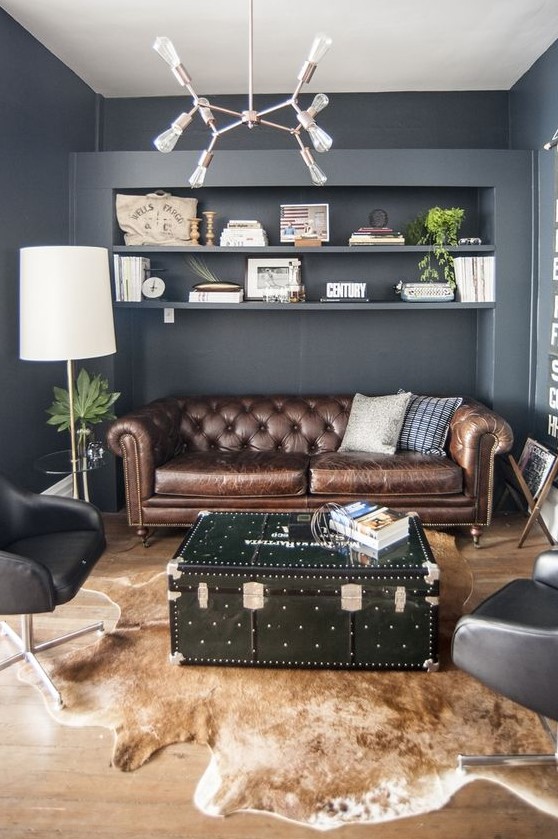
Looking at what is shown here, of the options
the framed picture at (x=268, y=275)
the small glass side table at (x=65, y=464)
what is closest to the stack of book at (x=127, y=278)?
the framed picture at (x=268, y=275)

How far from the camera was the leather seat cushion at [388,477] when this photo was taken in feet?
12.7

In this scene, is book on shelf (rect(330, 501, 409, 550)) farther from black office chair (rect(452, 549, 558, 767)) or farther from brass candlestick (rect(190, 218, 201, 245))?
brass candlestick (rect(190, 218, 201, 245))

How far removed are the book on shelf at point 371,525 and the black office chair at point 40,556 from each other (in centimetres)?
104

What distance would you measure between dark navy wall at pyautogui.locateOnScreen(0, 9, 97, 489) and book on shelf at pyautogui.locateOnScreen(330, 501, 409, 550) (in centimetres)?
191

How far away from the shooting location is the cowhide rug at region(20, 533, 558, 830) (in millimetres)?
1978

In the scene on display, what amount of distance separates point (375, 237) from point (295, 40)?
4.10ft

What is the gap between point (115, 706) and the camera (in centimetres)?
242

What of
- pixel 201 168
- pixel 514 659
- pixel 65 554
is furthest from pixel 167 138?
pixel 514 659

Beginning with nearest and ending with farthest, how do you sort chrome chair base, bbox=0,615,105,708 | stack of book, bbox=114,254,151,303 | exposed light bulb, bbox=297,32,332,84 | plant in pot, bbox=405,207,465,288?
exposed light bulb, bbox=297,32,332,84
chrome chair base, bbox=0,615,105,708
plant in pot, bbox=405,207,465,288
stack of book, bbox=114,254,151,303

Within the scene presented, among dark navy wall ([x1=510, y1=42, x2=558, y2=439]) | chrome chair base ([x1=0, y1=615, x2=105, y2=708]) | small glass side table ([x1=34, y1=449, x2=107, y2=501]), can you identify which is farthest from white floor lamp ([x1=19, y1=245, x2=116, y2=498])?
dark navy wall ([x1=510, y1=42, x2=558, y2=439])

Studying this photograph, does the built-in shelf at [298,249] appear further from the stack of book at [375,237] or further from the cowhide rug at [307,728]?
the cowhide rug at [307,728]

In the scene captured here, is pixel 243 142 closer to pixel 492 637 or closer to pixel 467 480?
pixel 467 480

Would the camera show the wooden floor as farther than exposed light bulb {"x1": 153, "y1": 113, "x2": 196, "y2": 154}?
No

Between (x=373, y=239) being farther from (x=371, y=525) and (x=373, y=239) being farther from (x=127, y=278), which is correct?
(x=371, y=525)
